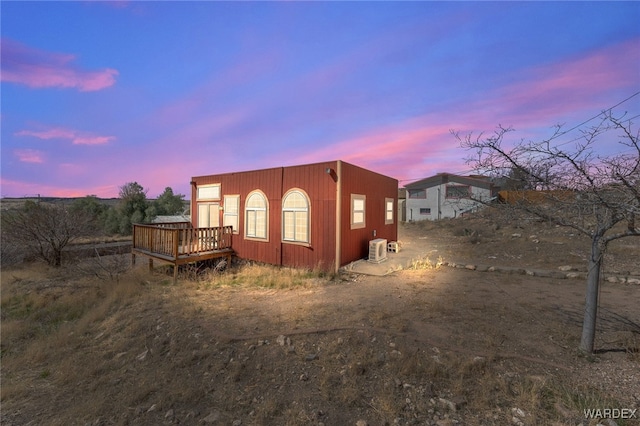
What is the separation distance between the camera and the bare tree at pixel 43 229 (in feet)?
38.4

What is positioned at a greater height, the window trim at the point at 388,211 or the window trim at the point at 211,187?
the window trim at the point at 211,187

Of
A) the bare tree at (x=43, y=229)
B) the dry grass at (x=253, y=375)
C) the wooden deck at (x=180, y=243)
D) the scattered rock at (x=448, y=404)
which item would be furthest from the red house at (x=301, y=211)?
the bare tree at (x=43, y=229)

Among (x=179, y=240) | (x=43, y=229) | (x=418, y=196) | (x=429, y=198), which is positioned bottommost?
(x=179, y=240)

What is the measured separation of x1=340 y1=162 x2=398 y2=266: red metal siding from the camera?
9164mm

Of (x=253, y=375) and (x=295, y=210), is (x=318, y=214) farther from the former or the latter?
(x=253, y=375)

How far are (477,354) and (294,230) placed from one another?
694 cm

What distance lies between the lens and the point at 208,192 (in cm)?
1260

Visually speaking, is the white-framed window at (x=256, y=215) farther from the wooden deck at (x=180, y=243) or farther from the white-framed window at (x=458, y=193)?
the white-framed window at (x=458, y=193)

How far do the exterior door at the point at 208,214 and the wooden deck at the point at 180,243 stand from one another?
53.3 inches

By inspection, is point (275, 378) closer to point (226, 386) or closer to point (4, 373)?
point (226, 386)

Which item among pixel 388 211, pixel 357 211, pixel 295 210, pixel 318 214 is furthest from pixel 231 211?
pixel 388 211

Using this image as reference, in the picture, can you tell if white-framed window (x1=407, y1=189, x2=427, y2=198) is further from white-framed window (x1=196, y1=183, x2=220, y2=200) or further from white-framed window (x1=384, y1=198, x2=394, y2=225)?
white-framed window (x1=196, y1=183, x2=220, y2=200)

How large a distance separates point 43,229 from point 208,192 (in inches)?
279

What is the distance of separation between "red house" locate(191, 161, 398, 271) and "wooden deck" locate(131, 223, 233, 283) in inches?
21.6
